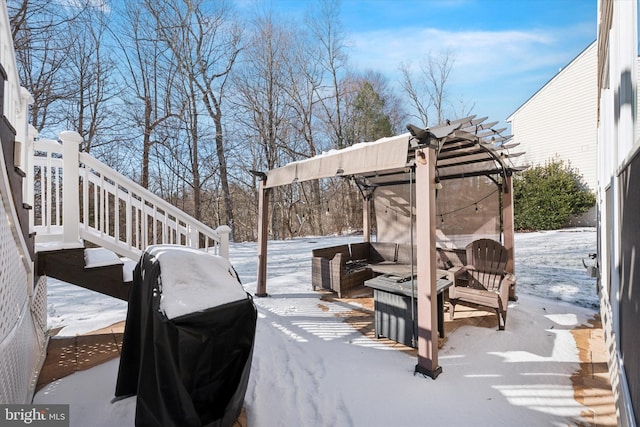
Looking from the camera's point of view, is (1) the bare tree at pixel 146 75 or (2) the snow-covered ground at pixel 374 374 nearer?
(2) the snow-covered ground at pixel 374 374

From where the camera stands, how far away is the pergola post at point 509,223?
4766mm

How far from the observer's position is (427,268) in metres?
2.91

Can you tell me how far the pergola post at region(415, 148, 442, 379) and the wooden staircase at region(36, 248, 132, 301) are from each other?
3092mm

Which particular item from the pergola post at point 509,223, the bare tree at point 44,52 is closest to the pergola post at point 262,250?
the pergola post at point 509,223

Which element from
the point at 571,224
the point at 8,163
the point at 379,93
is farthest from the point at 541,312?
the point at 379,93

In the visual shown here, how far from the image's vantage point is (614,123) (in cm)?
251

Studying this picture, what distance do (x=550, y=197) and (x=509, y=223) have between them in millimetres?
8378

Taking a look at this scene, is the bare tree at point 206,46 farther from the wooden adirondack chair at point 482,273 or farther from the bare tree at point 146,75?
the wooden adirondack chair at point 482,273

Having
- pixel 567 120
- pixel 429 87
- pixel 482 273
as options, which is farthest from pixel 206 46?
pixel 567 120

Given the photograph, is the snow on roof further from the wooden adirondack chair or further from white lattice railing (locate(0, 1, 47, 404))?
the wooden adirondack chair

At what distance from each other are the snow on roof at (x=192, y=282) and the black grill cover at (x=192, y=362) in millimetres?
45

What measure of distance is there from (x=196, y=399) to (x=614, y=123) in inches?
149

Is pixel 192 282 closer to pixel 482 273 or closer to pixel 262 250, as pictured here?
pixel 262 250

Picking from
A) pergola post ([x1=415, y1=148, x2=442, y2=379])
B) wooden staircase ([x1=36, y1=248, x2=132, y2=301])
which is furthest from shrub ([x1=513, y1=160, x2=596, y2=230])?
wooden staircase ([x1=36, y1=248, x2=132, y2=301])
